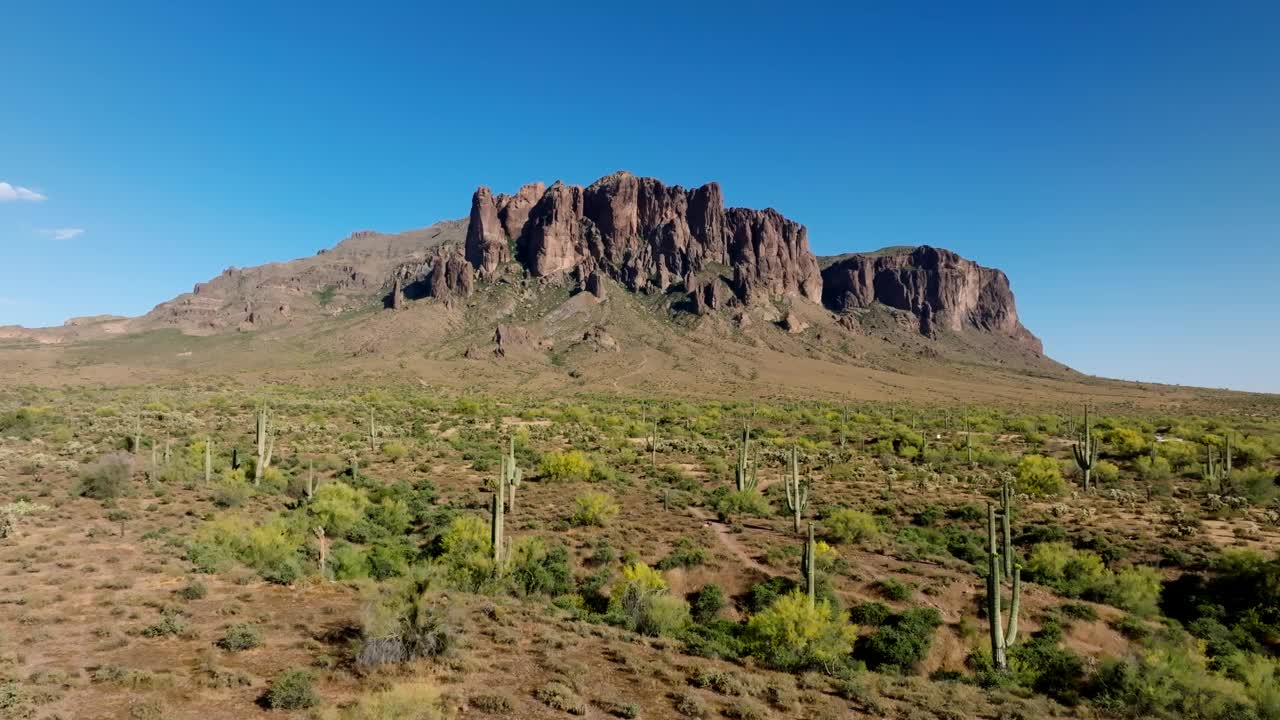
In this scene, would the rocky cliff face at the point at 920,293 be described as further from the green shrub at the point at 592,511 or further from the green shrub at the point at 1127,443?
the green shrub at the point at 592,511

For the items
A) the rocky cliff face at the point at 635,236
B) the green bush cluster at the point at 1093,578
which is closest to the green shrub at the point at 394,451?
the green bush cluster at the point at 1093,578

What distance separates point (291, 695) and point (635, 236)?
15887 centimetres

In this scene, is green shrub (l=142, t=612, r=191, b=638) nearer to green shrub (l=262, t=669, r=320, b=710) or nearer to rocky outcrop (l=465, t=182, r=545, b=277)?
green shrub (l=262, t=669, r=320, b=710)

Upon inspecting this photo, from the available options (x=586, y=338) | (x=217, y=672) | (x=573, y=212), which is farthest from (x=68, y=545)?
(x=573, y=212)

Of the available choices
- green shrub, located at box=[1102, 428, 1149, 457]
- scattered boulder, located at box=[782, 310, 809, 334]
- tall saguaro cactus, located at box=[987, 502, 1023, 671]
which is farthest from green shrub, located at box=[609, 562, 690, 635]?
scattered boulder, located at box=[782, 310, 809, 334]

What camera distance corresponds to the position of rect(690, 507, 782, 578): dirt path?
21.8 m

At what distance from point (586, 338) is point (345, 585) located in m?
109

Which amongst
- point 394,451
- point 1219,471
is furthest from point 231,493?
point 1219,471

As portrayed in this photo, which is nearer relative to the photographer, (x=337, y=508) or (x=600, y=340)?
(x=337, y=508)

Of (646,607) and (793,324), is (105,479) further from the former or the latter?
(793,324)

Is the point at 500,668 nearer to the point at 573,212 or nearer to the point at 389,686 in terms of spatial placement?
the point at 389,686

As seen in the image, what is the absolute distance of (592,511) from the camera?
26.5 meters

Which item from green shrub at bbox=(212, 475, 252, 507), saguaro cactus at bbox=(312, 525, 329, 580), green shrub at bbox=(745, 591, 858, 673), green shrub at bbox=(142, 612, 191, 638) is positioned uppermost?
green shrub at bbox=(212, 475, 252, 507)

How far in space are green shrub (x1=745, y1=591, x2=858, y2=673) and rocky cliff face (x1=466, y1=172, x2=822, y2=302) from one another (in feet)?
455
